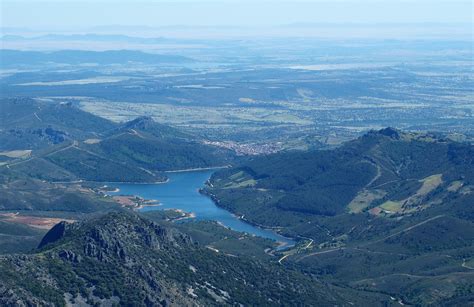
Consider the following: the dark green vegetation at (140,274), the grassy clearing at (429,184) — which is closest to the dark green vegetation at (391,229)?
the grassy clearing at (429,184)

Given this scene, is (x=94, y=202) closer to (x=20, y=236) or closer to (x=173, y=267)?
(x=20, y=236)

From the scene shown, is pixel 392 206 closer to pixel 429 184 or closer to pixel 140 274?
pixel 429 184

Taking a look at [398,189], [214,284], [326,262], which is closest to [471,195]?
[398,189]

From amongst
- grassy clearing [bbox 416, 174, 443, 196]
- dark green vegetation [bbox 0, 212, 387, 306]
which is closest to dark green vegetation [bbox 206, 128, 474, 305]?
grassy clearing [bbox 416, 174, 443, 196]

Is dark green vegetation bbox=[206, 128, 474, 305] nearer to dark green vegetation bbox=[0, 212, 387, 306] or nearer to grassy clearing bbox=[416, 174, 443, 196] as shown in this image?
grassy clearing bbox=[416, 174, 443, 196]

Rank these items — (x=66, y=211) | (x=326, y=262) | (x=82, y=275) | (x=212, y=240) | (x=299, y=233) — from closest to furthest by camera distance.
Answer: (x=82, y=275), (x=326, y=262), (x=212, y=240), (x=299, y=233), (x=66, y=211)

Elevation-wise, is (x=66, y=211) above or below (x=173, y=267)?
below

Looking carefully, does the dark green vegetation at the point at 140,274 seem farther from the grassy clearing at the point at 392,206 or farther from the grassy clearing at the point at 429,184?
the grassy clearing at the point at 429,184

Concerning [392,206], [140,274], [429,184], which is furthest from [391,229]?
[140,274]
